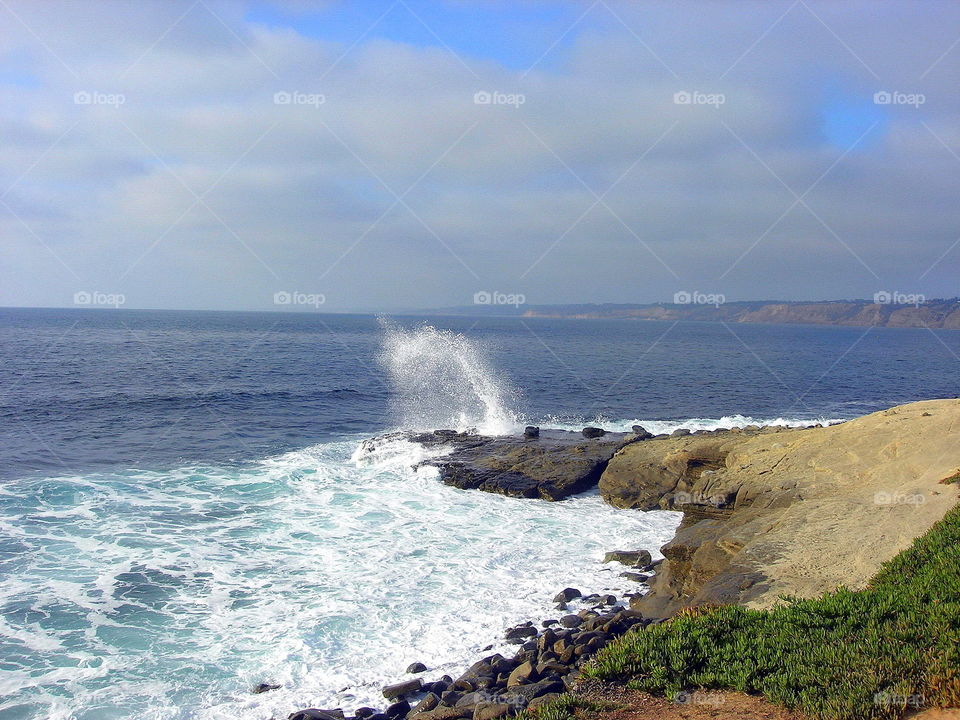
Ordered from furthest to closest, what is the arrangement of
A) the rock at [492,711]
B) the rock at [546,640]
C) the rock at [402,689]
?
the rock at [546,640] → the rock at [402,689] → the rock at [492,711]

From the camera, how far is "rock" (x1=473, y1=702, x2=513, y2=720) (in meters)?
9.24

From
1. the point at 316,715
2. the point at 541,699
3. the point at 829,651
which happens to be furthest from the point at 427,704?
the point at 829,651

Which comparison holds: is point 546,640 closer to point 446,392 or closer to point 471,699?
point 471,699

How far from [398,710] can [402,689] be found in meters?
0.58

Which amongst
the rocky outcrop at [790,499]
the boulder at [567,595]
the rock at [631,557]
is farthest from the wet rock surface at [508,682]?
the rock at [631,557]

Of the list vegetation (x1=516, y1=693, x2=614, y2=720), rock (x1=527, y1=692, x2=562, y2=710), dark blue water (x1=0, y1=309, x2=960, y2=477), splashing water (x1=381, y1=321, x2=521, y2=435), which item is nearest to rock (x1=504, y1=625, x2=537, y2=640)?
rock (x1=527, y1=692, x2=562, y2=710)

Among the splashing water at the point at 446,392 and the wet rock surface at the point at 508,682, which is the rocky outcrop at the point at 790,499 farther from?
the splashing water at the point at 446,392

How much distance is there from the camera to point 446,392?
45.5 metres

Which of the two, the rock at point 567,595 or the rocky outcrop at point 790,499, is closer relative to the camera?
the rocky outcrop at point 790,499

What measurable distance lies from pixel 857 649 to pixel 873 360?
10354 cm

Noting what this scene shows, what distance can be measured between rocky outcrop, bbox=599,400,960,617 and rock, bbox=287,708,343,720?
6.94 meters

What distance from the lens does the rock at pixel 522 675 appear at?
36.1ft

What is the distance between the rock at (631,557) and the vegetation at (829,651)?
669 cm

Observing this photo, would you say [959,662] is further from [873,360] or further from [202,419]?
[873,360]
